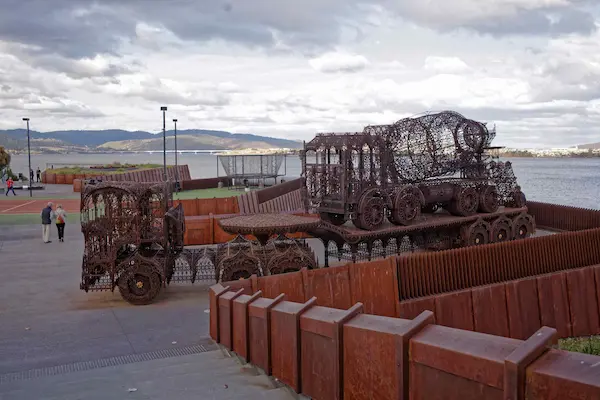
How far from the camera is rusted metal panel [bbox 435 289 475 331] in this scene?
15.0m

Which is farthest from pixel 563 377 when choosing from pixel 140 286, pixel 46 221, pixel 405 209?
pixel 46 221

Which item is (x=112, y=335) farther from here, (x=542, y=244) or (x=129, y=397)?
(x=542, y=244)

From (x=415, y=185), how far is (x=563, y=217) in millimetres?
13751

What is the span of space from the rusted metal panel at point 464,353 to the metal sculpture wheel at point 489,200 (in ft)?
72.3

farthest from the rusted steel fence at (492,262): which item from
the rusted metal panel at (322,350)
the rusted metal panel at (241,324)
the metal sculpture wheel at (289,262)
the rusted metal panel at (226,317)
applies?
the rusted metal panel at (322,350)

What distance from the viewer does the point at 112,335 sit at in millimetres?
14727

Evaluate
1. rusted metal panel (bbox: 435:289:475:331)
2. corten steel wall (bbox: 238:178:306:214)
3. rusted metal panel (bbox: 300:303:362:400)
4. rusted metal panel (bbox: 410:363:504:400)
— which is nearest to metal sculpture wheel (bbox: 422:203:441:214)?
corten steel wall (bbox: 238:178:306:214)

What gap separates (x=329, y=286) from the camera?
1387 centimetres

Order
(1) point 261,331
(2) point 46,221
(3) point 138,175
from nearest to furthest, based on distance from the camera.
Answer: (1) point 261,331, (2) point 46,221, (3) point 138,175

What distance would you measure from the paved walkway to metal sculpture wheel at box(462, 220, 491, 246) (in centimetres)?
1127

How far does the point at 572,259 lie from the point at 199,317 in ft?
36.2

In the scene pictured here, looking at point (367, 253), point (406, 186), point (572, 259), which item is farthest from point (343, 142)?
point (572, 259)

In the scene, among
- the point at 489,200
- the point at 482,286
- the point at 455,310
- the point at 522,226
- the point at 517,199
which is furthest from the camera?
the point at 517,199

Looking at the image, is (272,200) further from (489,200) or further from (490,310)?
(490,310)
